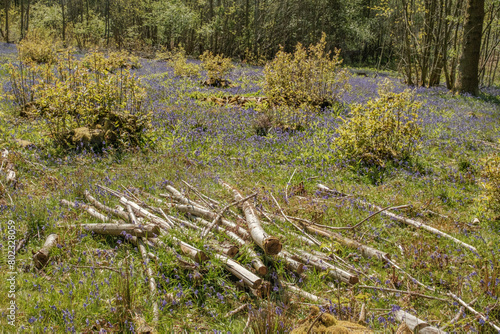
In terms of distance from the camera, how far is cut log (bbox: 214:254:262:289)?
3.11 metres

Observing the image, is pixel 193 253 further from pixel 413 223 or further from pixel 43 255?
pixel 413 223

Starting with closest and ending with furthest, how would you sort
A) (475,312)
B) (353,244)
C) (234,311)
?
(475,312) < (234,311) < (353,244)

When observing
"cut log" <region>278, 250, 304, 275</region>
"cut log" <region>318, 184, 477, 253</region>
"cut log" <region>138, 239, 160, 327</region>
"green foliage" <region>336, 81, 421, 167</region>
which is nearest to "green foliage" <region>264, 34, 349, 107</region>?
"green foliage" <region>336, 81, 421, 167</region>

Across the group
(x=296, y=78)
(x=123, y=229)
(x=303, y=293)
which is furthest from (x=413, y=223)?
(x=296, y=78)

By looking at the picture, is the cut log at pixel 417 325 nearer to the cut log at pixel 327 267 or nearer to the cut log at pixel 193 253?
the cut log at pixel 327 267

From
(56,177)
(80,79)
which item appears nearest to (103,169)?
(56,177)

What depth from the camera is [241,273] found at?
3203 millimetres

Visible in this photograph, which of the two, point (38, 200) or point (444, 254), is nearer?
point (444, 254)

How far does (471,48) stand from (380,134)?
10.3 meters

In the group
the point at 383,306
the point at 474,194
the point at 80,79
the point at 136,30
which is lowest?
the point at 383,306

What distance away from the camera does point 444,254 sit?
381 cm

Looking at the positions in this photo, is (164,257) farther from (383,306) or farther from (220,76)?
(220,76)

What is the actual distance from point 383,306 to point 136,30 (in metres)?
46.3

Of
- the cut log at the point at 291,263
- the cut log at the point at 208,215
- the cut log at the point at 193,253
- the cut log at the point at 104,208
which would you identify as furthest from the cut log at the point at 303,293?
the cut log at the point at 104,208
